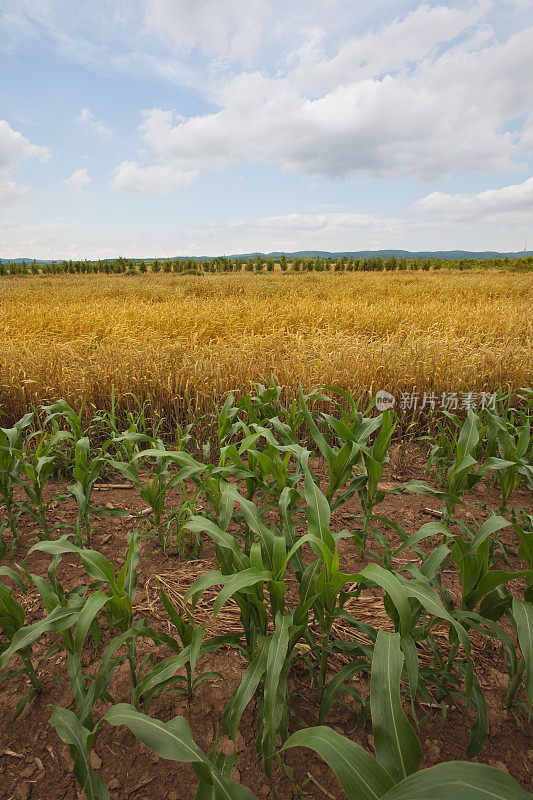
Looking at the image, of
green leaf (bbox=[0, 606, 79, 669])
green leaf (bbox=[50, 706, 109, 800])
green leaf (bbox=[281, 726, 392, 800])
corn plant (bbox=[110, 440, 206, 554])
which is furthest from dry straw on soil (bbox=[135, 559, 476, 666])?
green leaf (bbox=[281, 726, 392, 800])

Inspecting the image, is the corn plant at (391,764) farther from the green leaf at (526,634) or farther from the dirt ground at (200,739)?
the dirt ground at (200,739)

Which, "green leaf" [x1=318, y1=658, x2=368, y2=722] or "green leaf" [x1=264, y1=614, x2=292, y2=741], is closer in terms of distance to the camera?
"green leaf" [x1=264, y1=614, x2=292, y2=741]

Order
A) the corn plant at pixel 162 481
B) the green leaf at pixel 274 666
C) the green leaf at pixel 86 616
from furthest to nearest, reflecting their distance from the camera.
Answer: the corn plant at pixel 162 481 < the green leaf at pixel 86 616 < the green leaf at pixel 274 666

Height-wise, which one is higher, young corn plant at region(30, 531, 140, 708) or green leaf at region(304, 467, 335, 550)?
green leaf at region(304, 467, 335, 550)

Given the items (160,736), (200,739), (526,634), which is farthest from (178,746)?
(526,634)

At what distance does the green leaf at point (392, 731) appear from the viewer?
2.40ft

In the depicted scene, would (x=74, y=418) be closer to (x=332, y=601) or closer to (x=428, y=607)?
(x=332, y=601)

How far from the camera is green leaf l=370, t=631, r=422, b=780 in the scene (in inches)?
28.9

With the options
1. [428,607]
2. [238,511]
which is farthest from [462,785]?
[238,511]

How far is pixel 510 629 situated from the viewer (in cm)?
152

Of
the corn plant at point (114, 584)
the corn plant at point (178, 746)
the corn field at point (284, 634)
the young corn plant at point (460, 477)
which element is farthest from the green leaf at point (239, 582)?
the young corn plant at point (460, 477)

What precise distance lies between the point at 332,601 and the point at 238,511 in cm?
108

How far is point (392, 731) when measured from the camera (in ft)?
2.44

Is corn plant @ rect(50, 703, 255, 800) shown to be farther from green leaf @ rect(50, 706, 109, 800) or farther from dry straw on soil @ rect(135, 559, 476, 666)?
dry straw on soil @ rect(135, 559, 476, 666)
